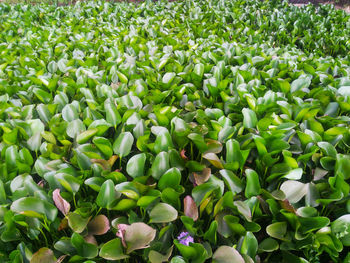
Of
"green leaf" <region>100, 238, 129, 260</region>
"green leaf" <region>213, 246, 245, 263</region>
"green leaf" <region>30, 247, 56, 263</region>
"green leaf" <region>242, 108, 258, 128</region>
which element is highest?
"green leaf" <region>242, 108, 258, 128</region>

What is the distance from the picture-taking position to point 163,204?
145 centimetres

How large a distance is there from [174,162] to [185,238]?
42 cm

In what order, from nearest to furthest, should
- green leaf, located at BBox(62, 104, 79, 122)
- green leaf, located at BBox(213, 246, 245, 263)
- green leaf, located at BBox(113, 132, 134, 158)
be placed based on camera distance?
1. green leaf, located at BBox(213, 246, 245, 263)
2. green leaf, located at BBox(113, 132, 134, 158)
3. green leaf, located at BBox(62, 104, 79, 122)

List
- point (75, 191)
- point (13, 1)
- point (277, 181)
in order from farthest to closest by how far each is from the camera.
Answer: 1. point (13, 1)
2. point (277, 181)
3. point (75, 191)

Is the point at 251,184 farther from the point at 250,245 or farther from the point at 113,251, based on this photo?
the point at 113,251

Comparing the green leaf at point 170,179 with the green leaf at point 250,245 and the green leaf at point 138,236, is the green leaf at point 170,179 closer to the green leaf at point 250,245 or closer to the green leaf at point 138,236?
the green leaf at point 138,236

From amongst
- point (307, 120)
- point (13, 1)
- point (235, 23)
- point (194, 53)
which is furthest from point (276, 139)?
point (13, 1)

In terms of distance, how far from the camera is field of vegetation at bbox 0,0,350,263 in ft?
4.53

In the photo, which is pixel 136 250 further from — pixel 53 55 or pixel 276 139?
pixel 53 55

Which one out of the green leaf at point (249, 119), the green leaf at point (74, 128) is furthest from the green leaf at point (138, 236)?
the green leaf at point (249, 119)

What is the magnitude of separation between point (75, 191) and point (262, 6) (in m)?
5.13

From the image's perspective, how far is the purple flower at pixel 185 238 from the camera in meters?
1.36

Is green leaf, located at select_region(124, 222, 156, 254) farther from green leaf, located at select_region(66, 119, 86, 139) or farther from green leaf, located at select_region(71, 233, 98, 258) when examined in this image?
green leaf, located at select_region(66, 119, 86, 139)

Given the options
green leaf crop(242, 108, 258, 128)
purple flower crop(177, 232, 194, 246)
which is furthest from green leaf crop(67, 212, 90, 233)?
green leaf crop(242, 108, 258, 128)
